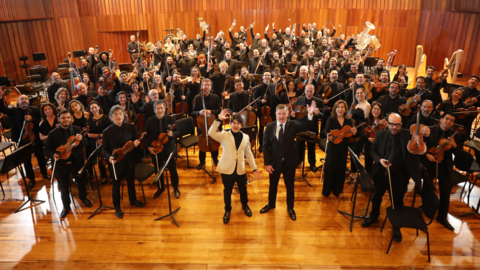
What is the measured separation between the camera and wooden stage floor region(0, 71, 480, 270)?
3492mm

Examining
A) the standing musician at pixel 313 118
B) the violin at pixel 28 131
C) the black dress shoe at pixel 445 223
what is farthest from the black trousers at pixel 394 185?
the violin at pixel 28 131

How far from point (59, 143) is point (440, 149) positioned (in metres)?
4.96

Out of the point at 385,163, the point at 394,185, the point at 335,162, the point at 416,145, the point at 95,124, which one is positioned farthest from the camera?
the point at 95,124

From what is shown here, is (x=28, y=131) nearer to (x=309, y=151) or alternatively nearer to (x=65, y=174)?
(x=65, y=174)

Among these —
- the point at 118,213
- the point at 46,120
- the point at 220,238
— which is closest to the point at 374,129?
the point at 220,238

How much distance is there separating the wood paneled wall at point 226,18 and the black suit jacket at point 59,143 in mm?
12011

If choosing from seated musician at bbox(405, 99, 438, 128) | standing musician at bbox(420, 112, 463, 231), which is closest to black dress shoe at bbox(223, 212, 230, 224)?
standing musician at bbox(420, 112, 463, 231)

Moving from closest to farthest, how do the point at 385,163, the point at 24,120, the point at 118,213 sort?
1. the point at 385,163
2. the point at 118,213
3. the point at 24,120

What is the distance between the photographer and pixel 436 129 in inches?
159

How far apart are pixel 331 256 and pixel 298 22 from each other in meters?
13.7

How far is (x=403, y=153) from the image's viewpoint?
3.54m

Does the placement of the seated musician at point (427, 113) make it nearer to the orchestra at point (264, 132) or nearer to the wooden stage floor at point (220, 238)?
the orchestra at point (264, 132)

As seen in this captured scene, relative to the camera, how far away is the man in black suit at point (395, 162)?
3516 mm

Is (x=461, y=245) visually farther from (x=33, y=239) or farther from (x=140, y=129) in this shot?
(x=33, y=239)
